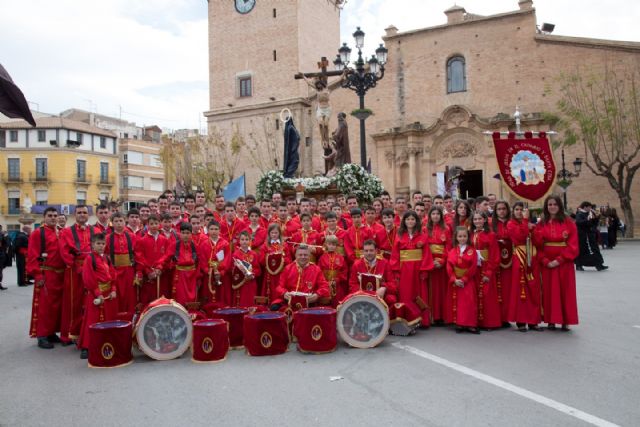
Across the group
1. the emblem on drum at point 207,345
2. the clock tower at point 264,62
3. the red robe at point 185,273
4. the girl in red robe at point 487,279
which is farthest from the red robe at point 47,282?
the clock tower at point 264,62

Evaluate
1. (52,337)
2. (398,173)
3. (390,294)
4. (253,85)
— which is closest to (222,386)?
(390,294)

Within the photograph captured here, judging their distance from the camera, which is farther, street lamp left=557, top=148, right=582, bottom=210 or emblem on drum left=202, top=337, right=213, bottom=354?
street lamp left=557, top=148, right=582, bottom=210

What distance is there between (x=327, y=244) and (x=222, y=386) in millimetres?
3328

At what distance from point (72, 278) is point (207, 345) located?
2613 millimetres

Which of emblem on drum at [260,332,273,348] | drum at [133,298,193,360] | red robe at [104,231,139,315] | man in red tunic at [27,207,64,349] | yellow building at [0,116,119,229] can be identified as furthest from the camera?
Result: yellow building at [0,116,119,229]

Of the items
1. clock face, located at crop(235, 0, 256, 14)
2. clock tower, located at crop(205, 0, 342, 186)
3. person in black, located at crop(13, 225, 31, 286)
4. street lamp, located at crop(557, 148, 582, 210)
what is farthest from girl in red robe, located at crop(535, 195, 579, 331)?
clock face, located at crop(235, 0, 256, 14)

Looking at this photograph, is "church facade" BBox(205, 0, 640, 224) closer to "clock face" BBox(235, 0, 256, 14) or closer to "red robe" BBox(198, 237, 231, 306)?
"clock face" BBox(235, 0, 256, 14)

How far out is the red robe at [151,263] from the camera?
7.75 m

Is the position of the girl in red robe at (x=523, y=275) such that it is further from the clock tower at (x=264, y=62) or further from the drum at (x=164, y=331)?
the clock tower at (x=264, y=62)

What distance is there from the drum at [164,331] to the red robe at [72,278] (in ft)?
4.92

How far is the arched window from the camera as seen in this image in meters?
30.7

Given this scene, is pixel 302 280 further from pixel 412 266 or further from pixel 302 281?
pixel 412 266

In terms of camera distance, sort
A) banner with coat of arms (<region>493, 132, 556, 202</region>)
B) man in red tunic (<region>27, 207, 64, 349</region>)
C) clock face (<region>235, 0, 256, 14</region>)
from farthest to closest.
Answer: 1. clock face (<region>235, 0, 256, 14</region>)
2. banner with coat of arms (<region>493, 132, 556, 202</region>)
3. man in red tunic (<region>27, 207, 64, 349</region>)

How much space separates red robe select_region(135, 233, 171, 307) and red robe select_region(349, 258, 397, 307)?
2.80 m
